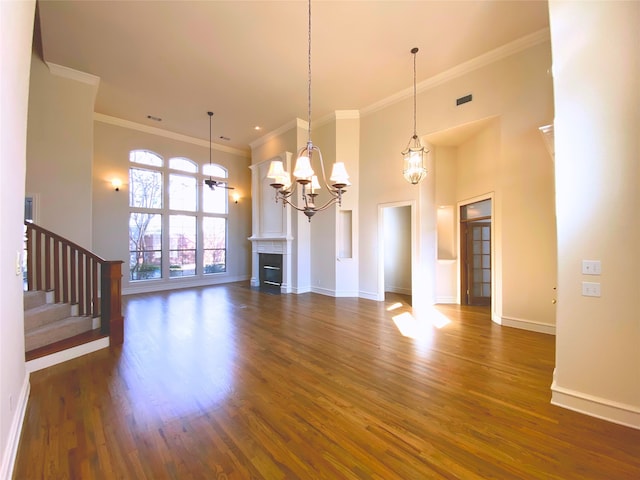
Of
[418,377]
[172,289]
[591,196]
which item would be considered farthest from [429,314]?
[172,289]

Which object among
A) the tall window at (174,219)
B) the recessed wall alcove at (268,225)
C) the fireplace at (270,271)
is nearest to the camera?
the recessed wall alcove at (268,225)

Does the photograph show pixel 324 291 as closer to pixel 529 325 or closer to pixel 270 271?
pixel 270 271

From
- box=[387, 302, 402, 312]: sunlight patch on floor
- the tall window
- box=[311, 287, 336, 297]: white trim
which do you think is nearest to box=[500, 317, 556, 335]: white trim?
box=[387, 302, 402, 312]: sunlight patch on floor

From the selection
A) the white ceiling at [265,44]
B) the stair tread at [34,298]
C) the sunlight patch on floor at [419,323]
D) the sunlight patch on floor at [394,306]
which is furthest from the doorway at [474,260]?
the stair tread at [34,298]

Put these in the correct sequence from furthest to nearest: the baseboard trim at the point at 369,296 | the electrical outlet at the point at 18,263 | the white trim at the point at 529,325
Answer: the baseboard trim at the point at 369,296 < the white trim at the point at 529,325 < the electrical outlet at the point at 18,263

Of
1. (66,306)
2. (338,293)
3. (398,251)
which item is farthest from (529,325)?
(66,306)

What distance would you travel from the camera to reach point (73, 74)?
4.98 m

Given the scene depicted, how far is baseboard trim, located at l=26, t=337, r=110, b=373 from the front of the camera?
112 inches

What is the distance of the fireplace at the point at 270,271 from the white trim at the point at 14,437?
5353mm

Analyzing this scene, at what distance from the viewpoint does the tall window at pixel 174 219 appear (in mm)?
7328

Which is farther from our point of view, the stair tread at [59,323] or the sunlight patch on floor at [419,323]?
the sunlight patch on floor at [419,323]

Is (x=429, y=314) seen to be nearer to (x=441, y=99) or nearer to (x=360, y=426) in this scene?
(x=360, y=426)

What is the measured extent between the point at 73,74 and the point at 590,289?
8078mm

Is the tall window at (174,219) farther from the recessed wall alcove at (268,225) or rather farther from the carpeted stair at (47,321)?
the carpeted stair at (47,321)
